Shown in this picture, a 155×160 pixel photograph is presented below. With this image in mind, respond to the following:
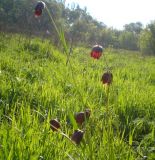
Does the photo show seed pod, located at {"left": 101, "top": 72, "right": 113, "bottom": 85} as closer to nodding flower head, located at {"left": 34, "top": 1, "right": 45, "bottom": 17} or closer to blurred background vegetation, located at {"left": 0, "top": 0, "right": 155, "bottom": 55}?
nodding flower head, located at {"left": 34, "top": 1, "right": 45, "bottom": 17}

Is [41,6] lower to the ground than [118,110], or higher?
higher

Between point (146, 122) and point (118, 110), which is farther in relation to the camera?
point (118, 110)

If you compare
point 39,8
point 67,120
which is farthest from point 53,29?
point 39,8

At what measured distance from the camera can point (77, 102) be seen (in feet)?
9.53

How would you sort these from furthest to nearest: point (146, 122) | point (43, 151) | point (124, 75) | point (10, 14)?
1. point (10, 14)
2. point (124, 75)
3. point (146, 122)
4. point (43, 151)

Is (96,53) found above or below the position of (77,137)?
above

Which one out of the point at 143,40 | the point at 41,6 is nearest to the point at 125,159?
the point at 41,6

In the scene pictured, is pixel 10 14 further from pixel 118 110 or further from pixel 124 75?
pixel 118 110

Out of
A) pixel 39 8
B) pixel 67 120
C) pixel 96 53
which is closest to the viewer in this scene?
pixel 96 53

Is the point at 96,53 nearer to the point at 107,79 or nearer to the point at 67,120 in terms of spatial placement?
the point at 107,79

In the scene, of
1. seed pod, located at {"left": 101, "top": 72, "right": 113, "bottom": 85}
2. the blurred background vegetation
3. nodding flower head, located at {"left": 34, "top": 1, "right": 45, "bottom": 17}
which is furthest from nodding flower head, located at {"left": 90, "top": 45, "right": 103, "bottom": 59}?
the blurred background vegetation

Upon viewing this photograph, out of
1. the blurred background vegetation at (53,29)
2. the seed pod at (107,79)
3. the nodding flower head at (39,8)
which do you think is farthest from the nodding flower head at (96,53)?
the blurred background vegetation at (53,29)

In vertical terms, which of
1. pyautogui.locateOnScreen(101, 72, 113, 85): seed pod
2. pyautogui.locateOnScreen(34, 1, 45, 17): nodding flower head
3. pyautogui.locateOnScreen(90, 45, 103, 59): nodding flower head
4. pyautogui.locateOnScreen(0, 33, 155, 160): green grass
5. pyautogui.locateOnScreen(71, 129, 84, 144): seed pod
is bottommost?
pyautogui.locateOnScreen(0, 33, 155, 160): green grass

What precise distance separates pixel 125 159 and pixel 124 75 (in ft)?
15.2
